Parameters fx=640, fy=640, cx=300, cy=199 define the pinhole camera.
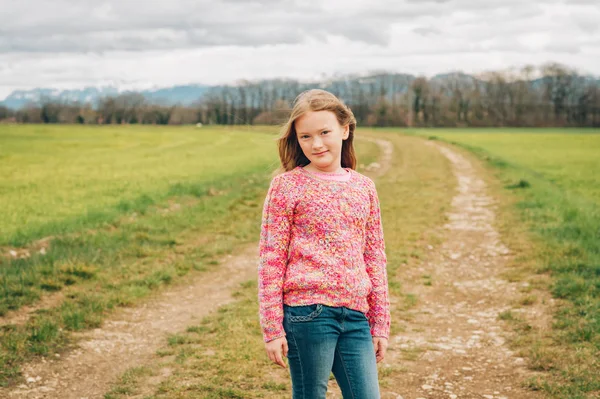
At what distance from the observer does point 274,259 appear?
3.10 m

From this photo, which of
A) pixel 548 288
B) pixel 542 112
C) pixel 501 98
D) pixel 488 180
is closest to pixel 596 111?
pixel 542 112

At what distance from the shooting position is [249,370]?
5797 millimetres

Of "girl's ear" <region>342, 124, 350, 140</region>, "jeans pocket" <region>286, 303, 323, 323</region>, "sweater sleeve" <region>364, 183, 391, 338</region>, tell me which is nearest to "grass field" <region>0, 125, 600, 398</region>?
"girl's ear" <region>342, 124, 350, 140</region>

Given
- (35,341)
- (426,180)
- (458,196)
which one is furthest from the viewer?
(426,180)

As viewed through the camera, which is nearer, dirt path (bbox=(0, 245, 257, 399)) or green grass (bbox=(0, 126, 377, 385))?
dirt path (bbox=(0, 245, 257, 399))

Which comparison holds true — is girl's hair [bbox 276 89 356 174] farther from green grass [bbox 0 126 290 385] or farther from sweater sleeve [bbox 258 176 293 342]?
green grass [bbox 0 126 290 385]

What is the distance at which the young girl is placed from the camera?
10.0 ft

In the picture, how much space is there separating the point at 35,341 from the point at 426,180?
18.3m

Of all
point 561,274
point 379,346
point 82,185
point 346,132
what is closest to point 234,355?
point 379,346

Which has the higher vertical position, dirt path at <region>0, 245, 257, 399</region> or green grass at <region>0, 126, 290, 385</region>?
green grass at <region>0, 126, 290, 385</region>

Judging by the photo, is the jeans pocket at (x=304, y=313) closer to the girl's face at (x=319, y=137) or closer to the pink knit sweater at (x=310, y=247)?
the pink knit sweater at (x=310, y=247)

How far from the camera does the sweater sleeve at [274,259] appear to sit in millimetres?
3041

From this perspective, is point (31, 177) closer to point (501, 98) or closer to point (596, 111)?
point (596, 111)

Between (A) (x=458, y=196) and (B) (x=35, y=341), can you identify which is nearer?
(B) (x=35, y=341)
